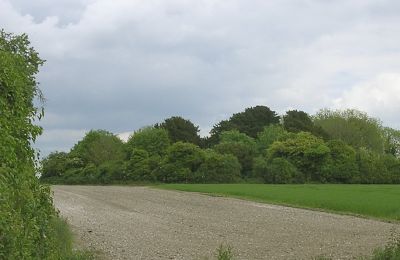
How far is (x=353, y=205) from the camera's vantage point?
119 ft

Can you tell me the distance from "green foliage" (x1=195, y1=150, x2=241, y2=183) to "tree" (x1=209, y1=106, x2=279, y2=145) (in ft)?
81.4

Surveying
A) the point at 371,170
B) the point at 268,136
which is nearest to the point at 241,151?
the point at 268,136

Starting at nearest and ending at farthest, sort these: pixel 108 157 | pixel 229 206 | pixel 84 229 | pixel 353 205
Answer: pixel 84 229
pixel 353 205
pixel 229 206
pixel 108 157

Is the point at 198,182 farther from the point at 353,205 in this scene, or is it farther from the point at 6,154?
the point at 6,154

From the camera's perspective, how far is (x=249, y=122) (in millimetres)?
102062

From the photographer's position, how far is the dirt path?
58.7 ft

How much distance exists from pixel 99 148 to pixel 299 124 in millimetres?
32404

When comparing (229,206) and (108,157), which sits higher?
(108,157)

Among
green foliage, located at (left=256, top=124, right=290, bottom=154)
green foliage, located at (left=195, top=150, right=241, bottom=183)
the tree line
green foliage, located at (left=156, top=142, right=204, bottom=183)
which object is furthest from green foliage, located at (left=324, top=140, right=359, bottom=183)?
green foliage, located at (left=156, top=142, right=204, bottom=183)

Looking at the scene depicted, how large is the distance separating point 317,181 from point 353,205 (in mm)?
42634

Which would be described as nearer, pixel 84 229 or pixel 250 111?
pixel 84 229

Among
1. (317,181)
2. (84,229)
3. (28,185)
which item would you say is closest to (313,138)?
(317,181)

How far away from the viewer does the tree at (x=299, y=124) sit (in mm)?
92000

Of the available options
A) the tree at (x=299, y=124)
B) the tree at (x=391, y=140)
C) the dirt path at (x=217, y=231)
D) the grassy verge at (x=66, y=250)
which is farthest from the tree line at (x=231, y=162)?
the grassy verge at (x=66, y=250)
